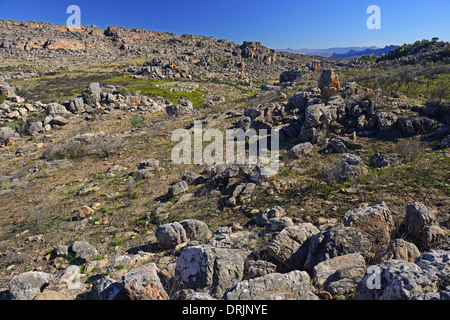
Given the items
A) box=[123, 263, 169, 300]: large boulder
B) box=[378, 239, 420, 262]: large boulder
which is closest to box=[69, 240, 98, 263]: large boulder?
box=[123, 263, 169, 300]: large boulder

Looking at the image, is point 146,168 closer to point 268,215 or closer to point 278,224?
point 268,215

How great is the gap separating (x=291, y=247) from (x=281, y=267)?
50 centimetres

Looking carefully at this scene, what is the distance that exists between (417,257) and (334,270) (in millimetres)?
1557

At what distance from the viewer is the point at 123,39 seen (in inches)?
4929

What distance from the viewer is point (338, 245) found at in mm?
4652

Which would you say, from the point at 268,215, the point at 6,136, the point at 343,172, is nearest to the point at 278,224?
the point at 268,215

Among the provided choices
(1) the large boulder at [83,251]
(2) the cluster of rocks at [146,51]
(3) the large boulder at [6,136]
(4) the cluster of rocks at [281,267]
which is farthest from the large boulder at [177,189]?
(2) the cluster of rocks at [146,51]

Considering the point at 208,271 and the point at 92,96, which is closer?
the point at 208,271

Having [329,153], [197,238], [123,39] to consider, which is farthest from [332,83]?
[123,39]

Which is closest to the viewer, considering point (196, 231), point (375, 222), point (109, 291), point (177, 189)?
point (109, 291)

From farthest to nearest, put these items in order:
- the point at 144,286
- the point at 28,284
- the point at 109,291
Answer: the point at 28,284 < the point at 109,291 < the point at 144,286

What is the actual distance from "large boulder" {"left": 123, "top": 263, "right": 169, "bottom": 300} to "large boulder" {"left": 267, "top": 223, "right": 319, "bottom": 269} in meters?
2.43

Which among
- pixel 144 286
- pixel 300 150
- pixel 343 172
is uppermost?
pixel 300 150

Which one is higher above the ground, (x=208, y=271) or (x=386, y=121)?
(x=386, y=121)
